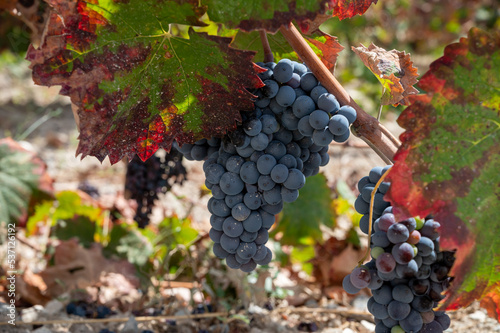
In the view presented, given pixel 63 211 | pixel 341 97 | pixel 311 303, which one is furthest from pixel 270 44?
pixel 63 211

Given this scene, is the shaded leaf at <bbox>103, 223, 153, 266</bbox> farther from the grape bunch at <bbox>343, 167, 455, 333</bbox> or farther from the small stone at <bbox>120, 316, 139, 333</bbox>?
the grape bunch at <bbox>343, 167, 455, 333</bbox>

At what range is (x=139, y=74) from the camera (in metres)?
0.82

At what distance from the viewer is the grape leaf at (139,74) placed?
792 millimetres

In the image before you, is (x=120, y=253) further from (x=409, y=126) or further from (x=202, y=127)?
(x=409, y=126)

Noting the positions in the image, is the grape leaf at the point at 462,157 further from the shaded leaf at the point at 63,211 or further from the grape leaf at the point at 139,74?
the shaded leaf at the point at 63,211

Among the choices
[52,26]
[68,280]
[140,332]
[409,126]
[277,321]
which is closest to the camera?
[409,126]

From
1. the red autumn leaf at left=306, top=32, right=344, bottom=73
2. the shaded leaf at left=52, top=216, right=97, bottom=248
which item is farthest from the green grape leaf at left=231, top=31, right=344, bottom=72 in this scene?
the shaded leaf at left=52, top=216, right=97, bottom=248

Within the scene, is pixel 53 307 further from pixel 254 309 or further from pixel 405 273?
pixel 405 273

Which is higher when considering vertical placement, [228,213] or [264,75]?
[264,75]

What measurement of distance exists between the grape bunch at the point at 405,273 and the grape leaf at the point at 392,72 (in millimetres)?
163

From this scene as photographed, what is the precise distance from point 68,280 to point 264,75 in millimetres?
1180

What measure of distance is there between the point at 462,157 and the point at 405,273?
23 centimetres

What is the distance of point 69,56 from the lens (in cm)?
79

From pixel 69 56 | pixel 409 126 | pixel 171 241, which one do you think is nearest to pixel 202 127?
pixel 69 56
